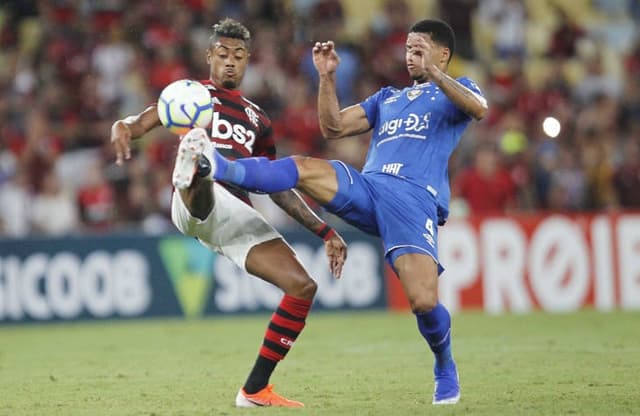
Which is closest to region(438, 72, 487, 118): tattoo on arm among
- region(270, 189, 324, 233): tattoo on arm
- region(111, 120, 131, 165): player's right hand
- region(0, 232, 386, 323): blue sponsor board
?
region(270, 189, 324, 233): tattoo on arm

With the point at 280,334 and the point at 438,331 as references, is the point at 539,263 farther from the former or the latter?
the point at 280,334

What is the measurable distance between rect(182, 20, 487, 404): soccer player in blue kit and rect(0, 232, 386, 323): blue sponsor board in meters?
6.98

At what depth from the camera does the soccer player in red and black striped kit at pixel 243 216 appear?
697cm

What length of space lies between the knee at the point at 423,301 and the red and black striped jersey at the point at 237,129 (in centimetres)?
134

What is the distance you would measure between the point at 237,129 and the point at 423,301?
1.73 m

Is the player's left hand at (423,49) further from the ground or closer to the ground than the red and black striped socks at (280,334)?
further from the ground

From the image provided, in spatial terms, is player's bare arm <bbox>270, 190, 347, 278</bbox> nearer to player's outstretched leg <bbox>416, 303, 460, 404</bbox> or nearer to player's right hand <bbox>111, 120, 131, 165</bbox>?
player's outstretched leg <bbox>416, 303, 460, 404</bbox>

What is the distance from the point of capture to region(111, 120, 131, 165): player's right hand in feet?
22.0

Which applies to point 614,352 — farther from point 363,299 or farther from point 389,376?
point 363,299

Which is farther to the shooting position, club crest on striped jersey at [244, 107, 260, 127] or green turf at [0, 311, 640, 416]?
club crest on striped jersey at [244, 107, 260, 127]

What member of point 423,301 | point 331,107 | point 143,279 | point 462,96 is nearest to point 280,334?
point 423,301

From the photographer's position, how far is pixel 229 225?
7.21m

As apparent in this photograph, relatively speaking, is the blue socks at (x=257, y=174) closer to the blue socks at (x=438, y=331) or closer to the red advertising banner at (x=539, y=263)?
the blue socks at (x=438, y=331)

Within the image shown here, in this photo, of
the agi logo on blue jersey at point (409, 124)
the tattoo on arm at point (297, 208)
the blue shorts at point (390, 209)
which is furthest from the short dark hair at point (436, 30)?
the tattoo on arm at point (297, 208)
